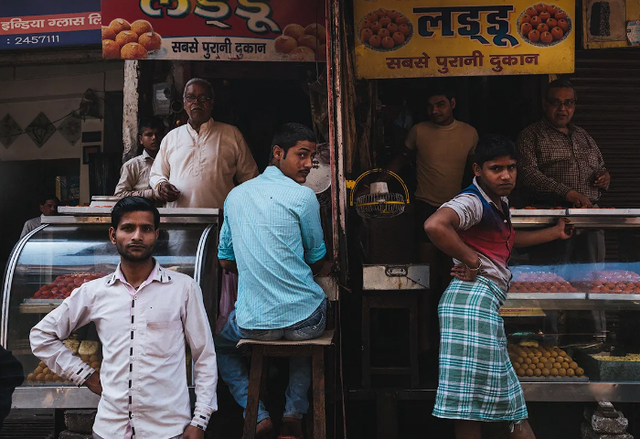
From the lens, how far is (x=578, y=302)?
14.4 feet

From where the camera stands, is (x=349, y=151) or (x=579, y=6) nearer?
(x=349, y=151)

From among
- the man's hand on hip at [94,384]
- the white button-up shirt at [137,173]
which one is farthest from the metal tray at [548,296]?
the white button-up shirt at [137,173]

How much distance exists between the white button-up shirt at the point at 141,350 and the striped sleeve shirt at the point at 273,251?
0.42 m

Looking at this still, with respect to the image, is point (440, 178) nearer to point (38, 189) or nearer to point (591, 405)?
point (591, 405)

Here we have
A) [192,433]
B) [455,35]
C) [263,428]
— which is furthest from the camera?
[455,35]

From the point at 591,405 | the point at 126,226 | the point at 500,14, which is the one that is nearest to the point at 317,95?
the point at 500,14

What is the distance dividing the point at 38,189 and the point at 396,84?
519 cm

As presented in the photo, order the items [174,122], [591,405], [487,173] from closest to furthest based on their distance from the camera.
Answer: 1. [487,173]
2. [591,405]
3. [174,122]

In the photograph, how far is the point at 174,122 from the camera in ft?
20.8

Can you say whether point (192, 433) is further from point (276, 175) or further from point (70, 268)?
point (70, 268)

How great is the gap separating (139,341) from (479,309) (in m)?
1.82

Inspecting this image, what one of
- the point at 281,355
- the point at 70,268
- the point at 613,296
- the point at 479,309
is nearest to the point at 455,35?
the point at 613,296

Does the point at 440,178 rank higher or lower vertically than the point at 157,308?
higher

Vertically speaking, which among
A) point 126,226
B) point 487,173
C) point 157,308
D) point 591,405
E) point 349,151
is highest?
point 349,151
